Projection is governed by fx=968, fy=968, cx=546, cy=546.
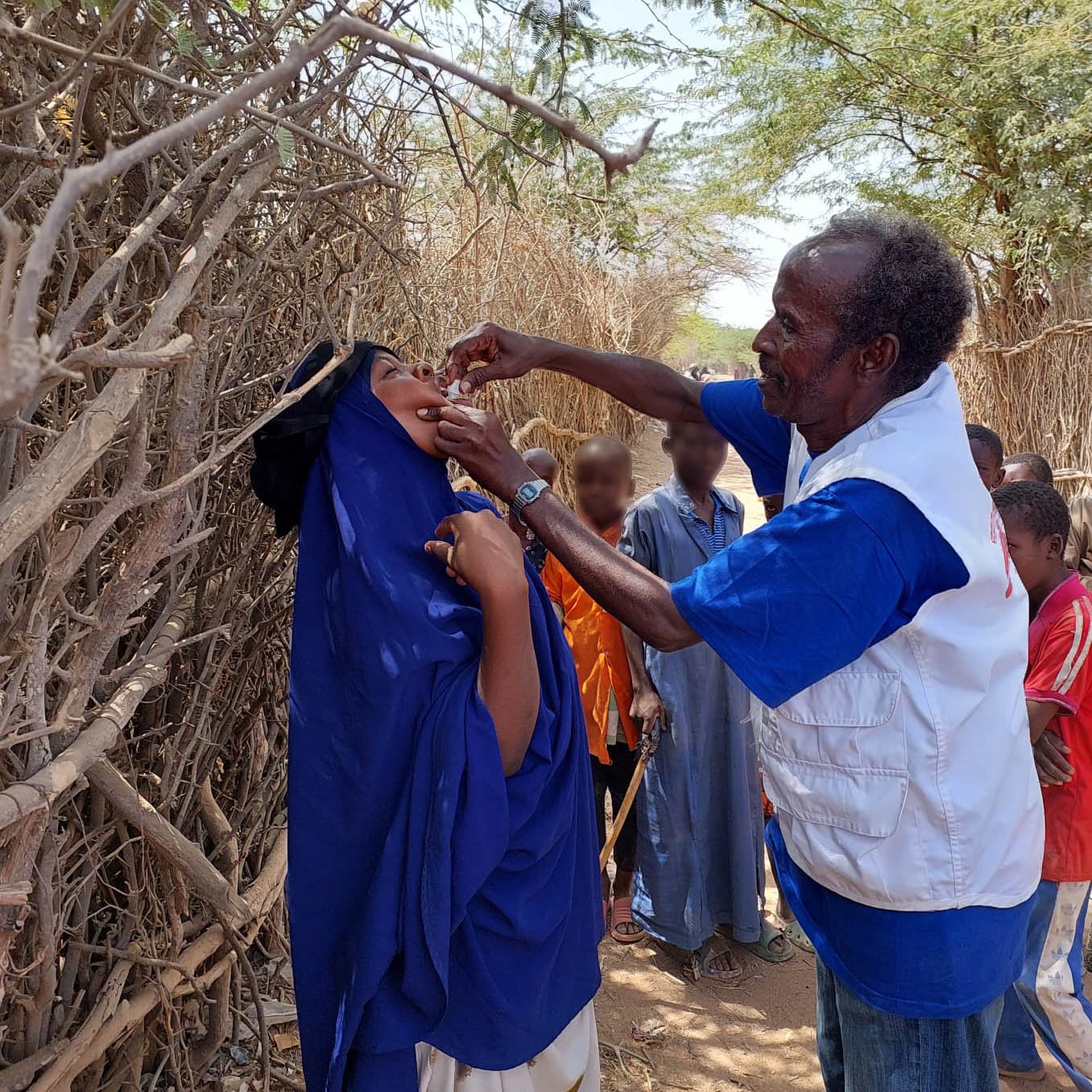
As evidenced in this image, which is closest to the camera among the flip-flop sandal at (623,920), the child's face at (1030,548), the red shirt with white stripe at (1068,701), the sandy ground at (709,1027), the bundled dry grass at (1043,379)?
the red shirt with white stripe at (1068,701)

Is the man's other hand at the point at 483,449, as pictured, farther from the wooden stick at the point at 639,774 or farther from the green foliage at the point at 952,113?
the green foliage at the point at 952,113

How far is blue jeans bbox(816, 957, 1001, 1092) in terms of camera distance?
1.76 meters

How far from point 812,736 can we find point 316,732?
0.90m

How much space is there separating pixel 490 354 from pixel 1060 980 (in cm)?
241

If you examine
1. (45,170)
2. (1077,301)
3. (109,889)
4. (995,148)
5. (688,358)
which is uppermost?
(688,358)

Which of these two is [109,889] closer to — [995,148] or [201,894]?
[201,894]

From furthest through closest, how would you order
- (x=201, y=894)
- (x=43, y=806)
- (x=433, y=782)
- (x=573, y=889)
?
(x=201, y=894), (x=573, y=889), (x=433, y=782), (x=43, y=806)

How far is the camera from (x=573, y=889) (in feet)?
6.25

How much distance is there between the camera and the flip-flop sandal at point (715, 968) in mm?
3738

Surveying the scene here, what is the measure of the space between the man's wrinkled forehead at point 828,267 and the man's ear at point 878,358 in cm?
11

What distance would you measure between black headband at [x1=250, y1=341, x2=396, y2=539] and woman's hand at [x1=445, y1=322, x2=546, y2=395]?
1.10 ft

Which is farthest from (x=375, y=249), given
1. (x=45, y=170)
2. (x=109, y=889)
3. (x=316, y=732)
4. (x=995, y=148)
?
(x=995, y=148)

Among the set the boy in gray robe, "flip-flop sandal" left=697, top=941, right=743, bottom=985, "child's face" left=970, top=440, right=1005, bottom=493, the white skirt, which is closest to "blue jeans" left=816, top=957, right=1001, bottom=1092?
the white skirt

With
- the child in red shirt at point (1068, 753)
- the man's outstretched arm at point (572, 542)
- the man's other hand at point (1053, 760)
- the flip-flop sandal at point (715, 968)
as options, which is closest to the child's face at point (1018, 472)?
the child in red shirt at point (1068, 753)
